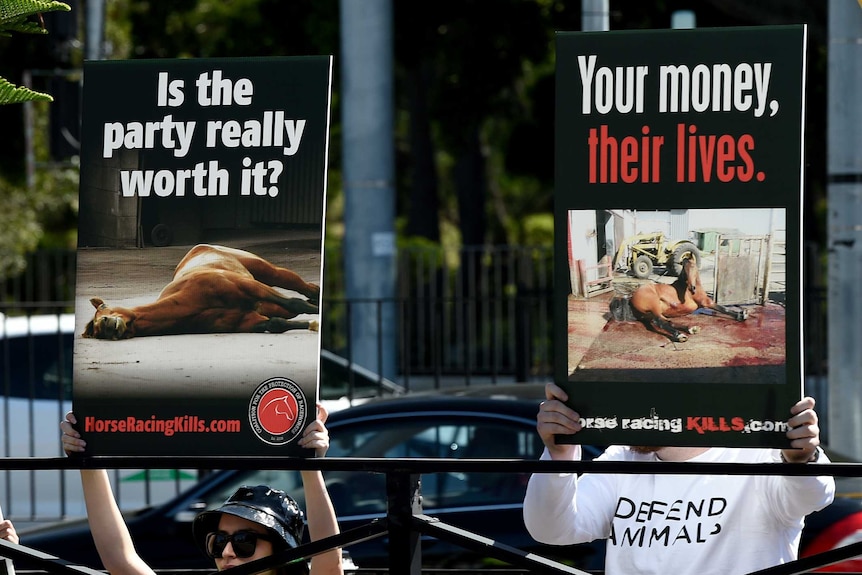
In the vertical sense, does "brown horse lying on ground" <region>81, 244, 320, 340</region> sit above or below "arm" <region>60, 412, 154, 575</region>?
above

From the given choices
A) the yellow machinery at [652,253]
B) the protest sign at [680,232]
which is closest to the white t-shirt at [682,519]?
the protest sign at [680,232]

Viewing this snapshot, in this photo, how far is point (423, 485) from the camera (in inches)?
218

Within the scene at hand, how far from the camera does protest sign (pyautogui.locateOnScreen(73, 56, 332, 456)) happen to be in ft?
8.36

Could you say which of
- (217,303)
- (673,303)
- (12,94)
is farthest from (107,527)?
(673,303)

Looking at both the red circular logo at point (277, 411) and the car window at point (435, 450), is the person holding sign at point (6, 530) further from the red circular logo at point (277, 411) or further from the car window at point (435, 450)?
the car window at point (435, 450)

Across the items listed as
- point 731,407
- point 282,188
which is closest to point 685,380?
point 731,407

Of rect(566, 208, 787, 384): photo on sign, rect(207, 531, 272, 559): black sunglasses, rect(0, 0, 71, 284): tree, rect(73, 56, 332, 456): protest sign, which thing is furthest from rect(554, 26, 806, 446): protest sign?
rect(0, 0, 71, 284): tree

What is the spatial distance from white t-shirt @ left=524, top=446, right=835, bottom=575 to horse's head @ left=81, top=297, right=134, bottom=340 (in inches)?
36.7

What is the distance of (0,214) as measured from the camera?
25.2 metres

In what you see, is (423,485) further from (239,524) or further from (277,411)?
(277,411)

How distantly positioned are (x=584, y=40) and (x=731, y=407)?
0.75 m

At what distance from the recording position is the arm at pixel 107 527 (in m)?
2.89

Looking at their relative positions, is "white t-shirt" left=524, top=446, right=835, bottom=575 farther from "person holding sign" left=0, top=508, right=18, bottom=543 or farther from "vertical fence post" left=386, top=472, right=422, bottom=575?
"person holding sign" left=0, top=508, right=18, bottom=543

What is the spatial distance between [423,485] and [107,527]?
8.89ft
